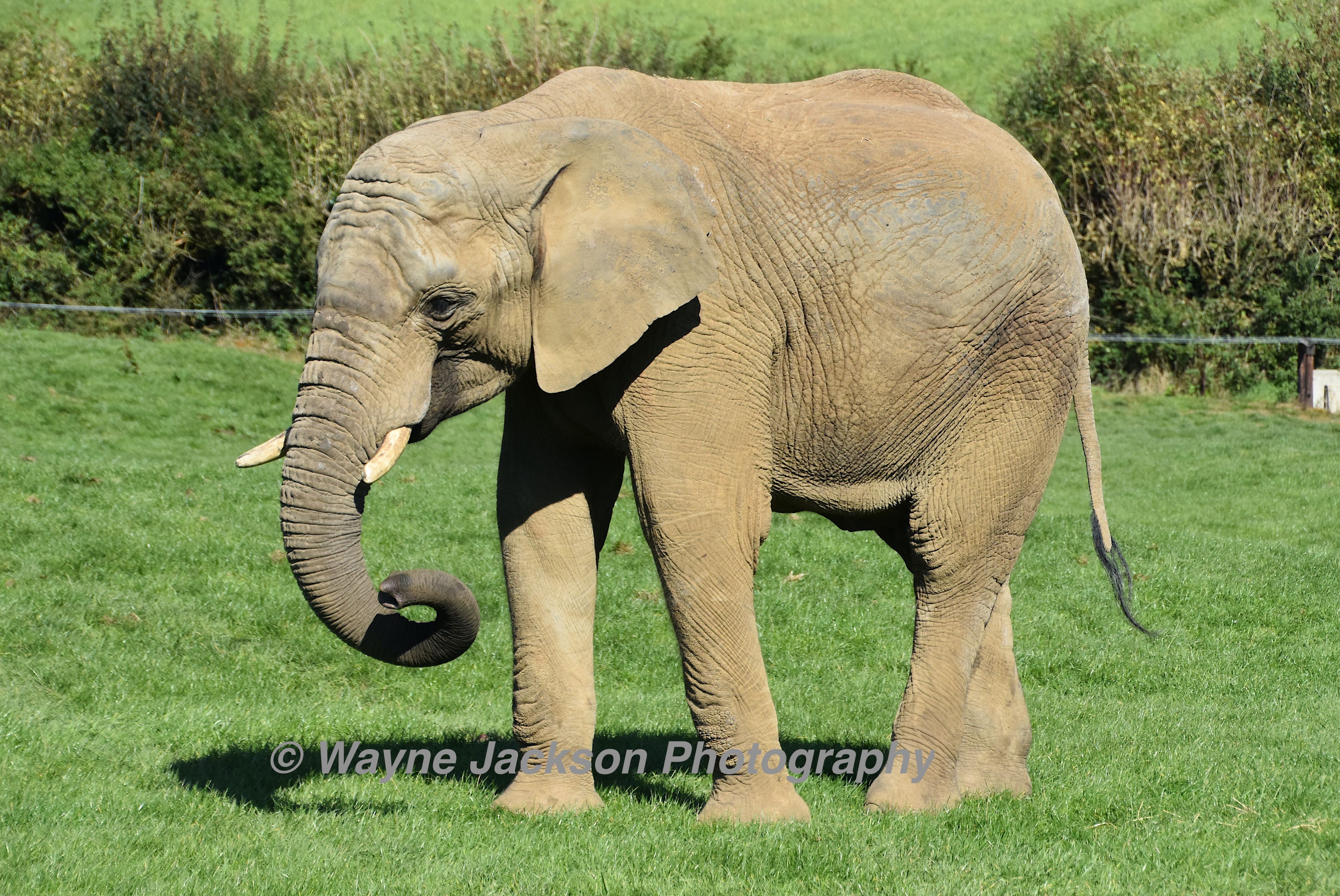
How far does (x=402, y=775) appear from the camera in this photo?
7.40 m

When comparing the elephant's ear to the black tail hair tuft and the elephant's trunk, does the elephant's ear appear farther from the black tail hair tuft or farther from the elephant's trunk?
the black tail hair tuft

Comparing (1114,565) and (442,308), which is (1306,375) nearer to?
(1114,565)

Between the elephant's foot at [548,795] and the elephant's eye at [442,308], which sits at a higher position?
the elephant's eye at [442,308]

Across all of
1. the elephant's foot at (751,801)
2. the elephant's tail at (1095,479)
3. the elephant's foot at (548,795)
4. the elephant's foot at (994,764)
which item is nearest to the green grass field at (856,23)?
the elephant's tail at (1095,479)

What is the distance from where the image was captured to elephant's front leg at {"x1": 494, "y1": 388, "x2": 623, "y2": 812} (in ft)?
22.3

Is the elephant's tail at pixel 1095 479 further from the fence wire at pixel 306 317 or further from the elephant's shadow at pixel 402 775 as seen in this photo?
the fence wire at pixel 306 317

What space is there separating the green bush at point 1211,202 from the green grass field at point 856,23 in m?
10.1

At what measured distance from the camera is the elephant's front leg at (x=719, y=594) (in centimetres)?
606

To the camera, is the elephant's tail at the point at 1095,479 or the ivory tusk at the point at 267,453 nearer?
the ivory tusk at the point at 267,453

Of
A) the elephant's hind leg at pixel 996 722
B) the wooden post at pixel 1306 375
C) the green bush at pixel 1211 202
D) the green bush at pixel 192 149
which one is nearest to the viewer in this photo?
the elephant's hind leg at pixel 996 722

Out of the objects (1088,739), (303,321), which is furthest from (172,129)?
(1088,739)

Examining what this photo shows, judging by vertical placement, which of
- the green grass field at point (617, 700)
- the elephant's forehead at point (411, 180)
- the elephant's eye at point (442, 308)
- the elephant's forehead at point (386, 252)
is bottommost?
the green grass field at point (617, 700)

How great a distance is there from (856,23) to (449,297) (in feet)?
158

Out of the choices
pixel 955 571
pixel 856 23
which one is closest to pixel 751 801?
pixel 955 571
